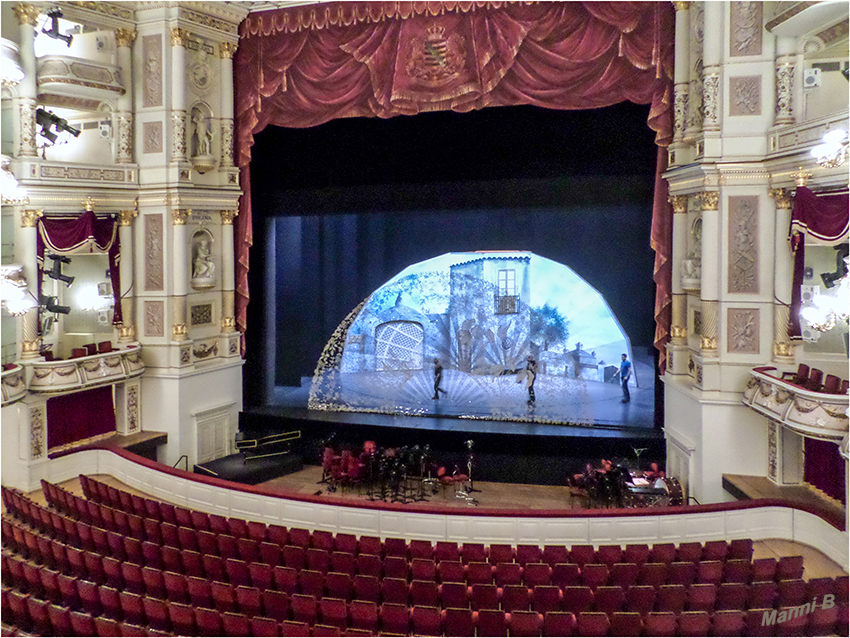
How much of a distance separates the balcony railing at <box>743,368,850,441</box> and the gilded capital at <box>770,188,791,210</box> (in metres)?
2.42

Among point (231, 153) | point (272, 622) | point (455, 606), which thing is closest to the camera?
point (272, 622)

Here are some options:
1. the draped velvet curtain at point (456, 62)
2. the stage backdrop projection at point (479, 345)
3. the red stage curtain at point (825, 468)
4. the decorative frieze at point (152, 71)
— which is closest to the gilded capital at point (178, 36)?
the decorative frieze at point (152, 71)

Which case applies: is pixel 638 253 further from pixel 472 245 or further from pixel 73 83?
pixel 73 83

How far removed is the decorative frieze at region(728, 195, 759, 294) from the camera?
10.8 m

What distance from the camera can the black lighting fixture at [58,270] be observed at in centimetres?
1277

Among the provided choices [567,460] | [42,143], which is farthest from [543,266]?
[42,143]

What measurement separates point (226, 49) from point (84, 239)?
4636 millimetres

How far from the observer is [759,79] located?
10633 millimetres

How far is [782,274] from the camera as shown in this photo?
10578mm

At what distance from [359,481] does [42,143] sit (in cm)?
885

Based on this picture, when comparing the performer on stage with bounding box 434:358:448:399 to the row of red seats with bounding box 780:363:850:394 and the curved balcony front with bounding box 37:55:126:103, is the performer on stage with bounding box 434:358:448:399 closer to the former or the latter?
the row of red seats with bounding box 780:363:850:394

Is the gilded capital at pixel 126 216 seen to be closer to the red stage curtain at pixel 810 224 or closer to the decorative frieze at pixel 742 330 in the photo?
the decorative frieze at pixel 742 330

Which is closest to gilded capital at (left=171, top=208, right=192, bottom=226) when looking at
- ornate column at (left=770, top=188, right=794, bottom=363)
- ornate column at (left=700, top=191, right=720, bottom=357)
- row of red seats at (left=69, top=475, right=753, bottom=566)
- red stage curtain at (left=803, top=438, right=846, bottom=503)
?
row of red seats at (left=69, top=475, right=753, bottom=566)

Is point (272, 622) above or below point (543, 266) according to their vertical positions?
below
